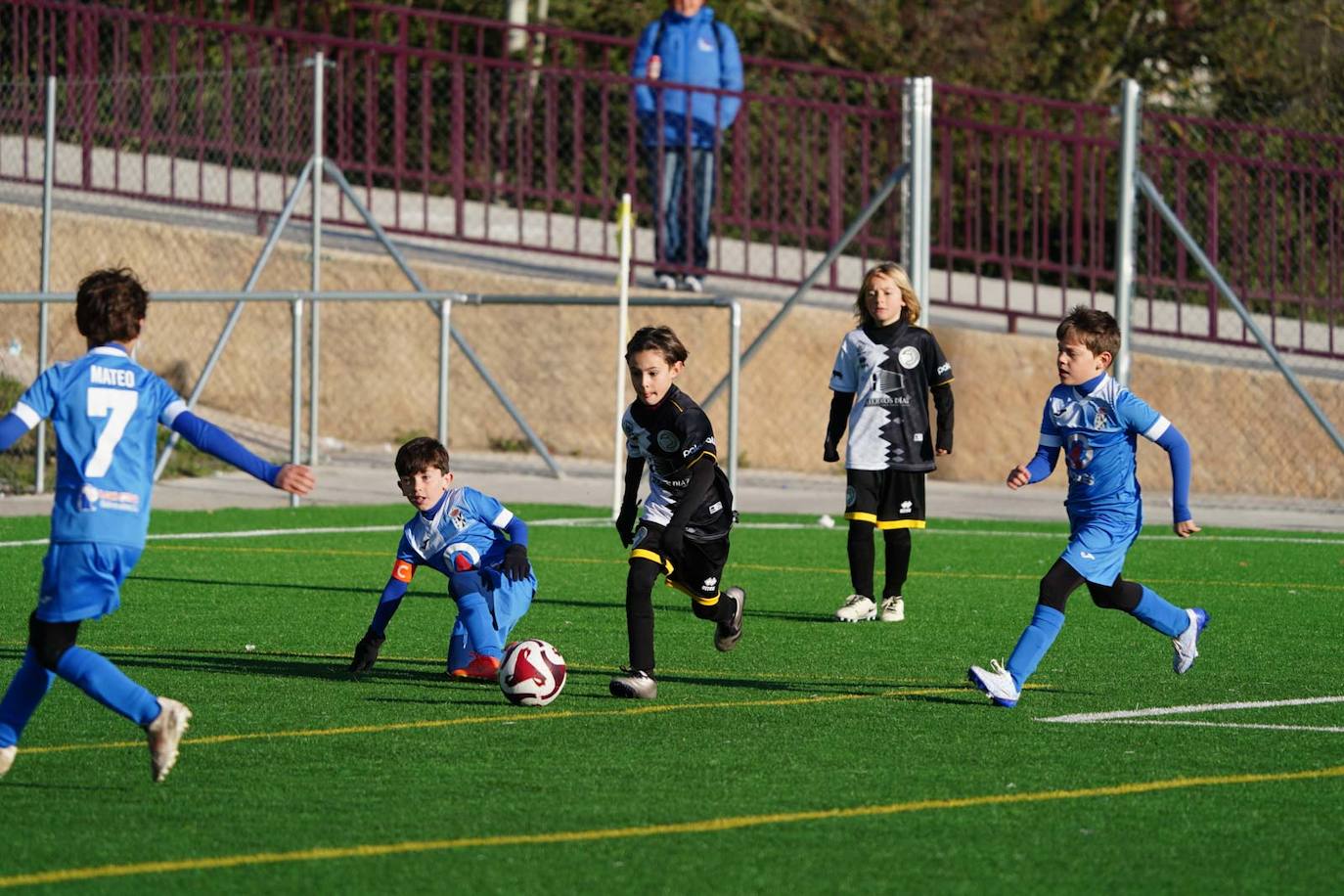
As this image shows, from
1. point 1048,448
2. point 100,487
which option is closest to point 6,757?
point 100,487

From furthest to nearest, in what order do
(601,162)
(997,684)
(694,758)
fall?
(601,162) → (997,684) → (694,758)

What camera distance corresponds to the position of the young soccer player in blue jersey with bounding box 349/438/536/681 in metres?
8.70

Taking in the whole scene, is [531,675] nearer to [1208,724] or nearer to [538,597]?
[1208,724]

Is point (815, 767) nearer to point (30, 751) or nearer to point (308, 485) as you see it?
point (308, 485)

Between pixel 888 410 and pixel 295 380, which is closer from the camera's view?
pixel 888 410

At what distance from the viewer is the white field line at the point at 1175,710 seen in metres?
7.96

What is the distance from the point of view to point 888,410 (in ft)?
36.8

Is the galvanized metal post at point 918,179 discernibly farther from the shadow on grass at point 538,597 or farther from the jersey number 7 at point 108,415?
the jersey number 7 at point 108,415

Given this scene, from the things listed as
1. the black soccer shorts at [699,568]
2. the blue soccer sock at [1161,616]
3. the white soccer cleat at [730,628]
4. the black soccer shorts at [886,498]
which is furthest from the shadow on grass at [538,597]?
the blue soccer sock at [1161,616]

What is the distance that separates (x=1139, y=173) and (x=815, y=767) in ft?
33.6

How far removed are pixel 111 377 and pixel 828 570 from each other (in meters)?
6.68

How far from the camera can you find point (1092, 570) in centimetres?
840

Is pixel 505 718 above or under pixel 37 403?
under

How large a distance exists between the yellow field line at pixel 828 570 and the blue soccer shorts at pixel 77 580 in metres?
6.52
